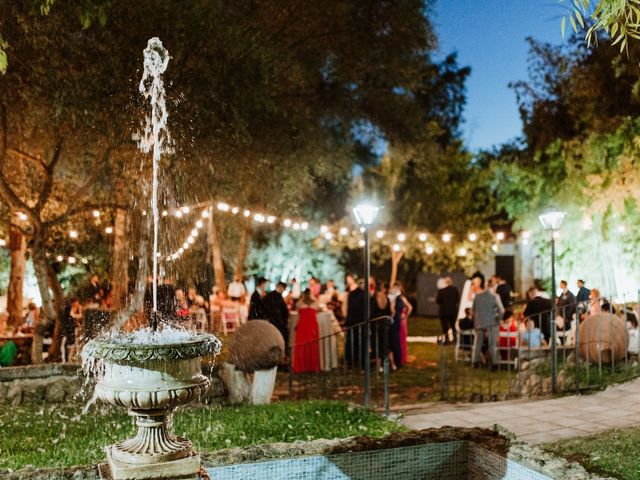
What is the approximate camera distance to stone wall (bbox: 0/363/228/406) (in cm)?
941

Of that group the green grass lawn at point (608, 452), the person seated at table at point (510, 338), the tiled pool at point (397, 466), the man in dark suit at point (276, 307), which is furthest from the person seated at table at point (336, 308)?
the tiled pool at point (397, 466)

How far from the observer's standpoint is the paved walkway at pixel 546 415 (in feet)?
26.3

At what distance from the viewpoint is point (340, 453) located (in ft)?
18.4

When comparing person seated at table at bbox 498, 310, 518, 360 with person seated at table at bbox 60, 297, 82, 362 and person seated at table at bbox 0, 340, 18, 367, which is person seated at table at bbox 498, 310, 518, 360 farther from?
person seated at table at bbox 0, 340, 18, 367

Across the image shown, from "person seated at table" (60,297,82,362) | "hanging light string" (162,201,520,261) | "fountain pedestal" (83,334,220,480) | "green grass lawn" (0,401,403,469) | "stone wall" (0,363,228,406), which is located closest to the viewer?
"fountain pedestal" (83,334,220,480)

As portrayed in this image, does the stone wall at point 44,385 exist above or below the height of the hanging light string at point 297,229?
below

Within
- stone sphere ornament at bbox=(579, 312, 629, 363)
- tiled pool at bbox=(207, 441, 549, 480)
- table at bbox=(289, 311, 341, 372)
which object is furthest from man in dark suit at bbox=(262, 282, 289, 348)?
tiled pool at bbox=(207, 441, 549, 480)

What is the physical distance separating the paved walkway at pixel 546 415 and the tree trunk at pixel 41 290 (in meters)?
5.71

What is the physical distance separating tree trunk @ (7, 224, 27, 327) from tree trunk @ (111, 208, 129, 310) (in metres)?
3.60

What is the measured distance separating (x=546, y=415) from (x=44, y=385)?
21.4 ft

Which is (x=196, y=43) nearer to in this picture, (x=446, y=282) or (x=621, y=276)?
(x=446, y=282)

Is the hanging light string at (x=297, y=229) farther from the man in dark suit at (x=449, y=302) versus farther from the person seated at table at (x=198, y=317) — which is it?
the man in dark suit at (x=449, y=302)

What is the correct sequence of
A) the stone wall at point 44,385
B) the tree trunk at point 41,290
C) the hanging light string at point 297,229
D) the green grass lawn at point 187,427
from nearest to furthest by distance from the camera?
1. the green grass lawn at point 187,427
2. the stone wall at point 44,385
3. the tree trunk at point 41,290
4. the hanging light string at point 297,229

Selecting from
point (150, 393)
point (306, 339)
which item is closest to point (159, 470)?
point (150, 393)
